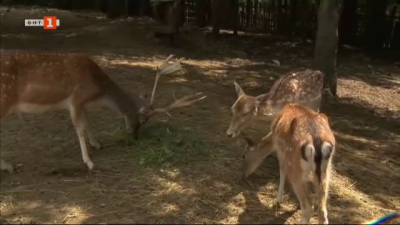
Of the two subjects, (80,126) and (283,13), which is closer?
(80,126)

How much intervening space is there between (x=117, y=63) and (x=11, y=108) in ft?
15.5

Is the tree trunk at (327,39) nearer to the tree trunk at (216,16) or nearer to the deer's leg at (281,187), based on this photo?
the deer's leg at (281,187)

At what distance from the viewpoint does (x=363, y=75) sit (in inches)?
462

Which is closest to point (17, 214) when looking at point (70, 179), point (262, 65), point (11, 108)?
point (70, 179)

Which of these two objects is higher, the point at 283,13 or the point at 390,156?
the point at 283,13

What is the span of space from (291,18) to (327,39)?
26.2ft

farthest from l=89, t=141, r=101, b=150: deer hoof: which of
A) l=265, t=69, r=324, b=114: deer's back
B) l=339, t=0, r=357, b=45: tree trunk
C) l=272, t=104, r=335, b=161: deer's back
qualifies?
l=339, t=0, r=357, b=45: tree trunk

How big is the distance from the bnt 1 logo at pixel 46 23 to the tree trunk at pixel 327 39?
26.8 feet

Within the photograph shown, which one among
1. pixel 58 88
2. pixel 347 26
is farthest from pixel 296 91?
pixel 347 26

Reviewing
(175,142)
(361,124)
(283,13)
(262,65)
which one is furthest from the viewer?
(283,13)

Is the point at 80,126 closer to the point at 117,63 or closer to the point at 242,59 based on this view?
the point at 117,63

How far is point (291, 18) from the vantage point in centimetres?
1673

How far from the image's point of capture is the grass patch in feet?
18.1

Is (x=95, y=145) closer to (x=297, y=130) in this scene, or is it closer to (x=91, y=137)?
(x=91, y=137)
